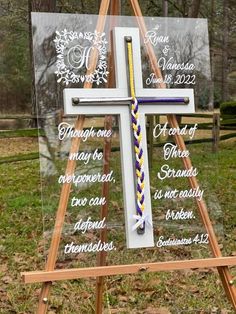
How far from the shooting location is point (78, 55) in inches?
111

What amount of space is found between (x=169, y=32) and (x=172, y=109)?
1.31 feet

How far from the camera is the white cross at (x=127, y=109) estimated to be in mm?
2768

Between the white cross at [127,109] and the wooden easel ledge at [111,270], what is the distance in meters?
0.10

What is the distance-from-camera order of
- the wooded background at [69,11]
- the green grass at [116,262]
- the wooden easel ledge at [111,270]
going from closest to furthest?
the wooden easel ledge at [111,270]
the green grass at [116,262]
the wooded background at [69,11]

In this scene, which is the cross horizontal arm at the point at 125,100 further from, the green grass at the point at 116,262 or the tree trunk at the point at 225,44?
the tree trunk at the point at 225,44

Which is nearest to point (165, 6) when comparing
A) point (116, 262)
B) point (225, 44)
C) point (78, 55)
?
point (225, 44)

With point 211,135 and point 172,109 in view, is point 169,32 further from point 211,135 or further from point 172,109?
point 211,135

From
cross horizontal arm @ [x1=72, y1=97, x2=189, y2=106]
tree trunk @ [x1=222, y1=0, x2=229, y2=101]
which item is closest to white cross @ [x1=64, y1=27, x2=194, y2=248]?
cross horizontal arm @ [x1=72, y1=97, x2=189, y2=106]

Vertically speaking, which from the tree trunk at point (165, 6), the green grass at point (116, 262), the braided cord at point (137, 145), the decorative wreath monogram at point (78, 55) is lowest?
the green grass at point (116, 262)

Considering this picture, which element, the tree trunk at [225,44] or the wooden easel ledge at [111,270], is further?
the tree trunk at [225,44]

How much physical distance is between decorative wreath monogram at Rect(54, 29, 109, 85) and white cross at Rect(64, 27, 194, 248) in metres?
0.07

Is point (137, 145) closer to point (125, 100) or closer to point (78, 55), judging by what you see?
point (125, 100)

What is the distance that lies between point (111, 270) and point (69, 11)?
27.8ft

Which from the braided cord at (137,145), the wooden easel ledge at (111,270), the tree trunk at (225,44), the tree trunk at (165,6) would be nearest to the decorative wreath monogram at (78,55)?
the braided cord at (137,145)
